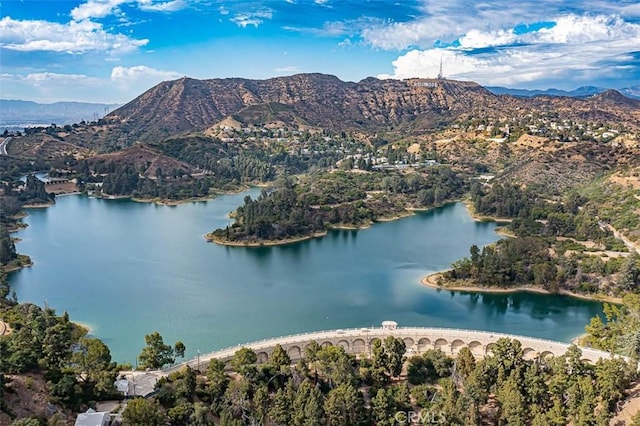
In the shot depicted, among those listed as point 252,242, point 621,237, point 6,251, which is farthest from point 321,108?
point 6,251

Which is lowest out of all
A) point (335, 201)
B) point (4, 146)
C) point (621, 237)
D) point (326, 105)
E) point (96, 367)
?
point (96, 367)

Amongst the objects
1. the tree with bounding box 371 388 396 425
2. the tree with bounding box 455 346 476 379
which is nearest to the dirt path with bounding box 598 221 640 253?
the tree with bounding box 455 346 476 379

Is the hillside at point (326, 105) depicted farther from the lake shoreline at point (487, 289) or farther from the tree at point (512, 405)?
the tree at point (512, 405)

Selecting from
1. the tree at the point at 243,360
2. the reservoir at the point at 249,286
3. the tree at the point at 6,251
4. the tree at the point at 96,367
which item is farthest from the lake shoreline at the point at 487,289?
the tree at the point at 6,251

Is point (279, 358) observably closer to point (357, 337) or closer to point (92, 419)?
point (357, 337)

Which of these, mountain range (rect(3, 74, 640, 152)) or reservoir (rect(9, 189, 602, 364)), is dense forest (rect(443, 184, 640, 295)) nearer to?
reservoir (rect(9, 189, 602, 364))

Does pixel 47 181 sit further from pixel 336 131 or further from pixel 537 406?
pixel 537 406
